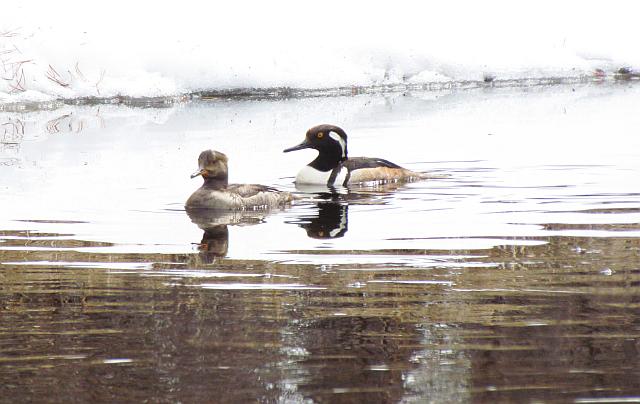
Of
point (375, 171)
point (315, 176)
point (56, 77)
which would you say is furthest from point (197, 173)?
point (56, 77)

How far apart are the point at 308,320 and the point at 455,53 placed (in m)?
21.7

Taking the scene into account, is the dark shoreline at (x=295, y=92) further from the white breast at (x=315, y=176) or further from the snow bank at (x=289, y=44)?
the white breast at (x=315, y=176)

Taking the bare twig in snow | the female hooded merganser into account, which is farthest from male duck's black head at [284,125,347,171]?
A: the bare twig in snow

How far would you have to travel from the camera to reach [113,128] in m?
18.8

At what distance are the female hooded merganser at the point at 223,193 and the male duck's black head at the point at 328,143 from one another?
2489 mm

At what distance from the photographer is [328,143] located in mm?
15219

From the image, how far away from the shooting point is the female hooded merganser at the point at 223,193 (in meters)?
12.0

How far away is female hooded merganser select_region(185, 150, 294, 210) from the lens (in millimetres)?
12031

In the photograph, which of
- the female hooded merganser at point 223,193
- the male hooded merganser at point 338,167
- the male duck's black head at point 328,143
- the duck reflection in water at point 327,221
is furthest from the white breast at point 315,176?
the female hooded merganser at point 223,193

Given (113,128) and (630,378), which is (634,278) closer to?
(630,378)

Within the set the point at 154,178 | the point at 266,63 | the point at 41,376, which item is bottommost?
the point at 41,376

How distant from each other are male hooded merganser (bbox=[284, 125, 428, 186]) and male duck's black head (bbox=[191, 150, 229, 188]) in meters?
A: 2.21

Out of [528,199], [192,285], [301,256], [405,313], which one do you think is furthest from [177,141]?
[405,313]

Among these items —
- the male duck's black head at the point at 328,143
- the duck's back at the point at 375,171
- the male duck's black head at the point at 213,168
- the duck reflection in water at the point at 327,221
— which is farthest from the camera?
the male duck's black head at the point at 328,143
